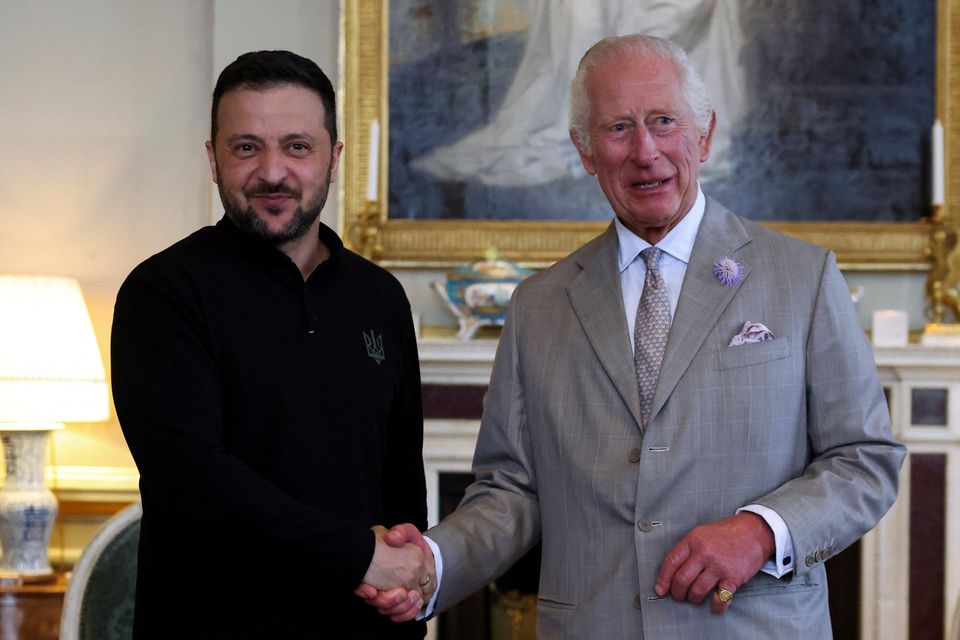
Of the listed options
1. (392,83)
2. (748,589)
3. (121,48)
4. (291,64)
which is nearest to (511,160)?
(392,83)

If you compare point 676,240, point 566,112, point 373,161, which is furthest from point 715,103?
point 676,240

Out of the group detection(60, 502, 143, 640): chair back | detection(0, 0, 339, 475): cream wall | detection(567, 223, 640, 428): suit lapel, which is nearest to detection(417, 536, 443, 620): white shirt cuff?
detection(567, 223, 640, 428): suit lapel

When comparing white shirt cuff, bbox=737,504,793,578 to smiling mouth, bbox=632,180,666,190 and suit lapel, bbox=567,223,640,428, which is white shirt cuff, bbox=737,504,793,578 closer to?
suit lapel, bbox=567,223,640,428

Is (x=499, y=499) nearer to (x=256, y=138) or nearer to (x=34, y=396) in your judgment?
(x=256, y=138)

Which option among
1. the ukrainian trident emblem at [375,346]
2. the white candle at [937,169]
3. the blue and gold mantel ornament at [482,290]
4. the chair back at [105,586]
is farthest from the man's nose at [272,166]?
the white candle at [937,169]

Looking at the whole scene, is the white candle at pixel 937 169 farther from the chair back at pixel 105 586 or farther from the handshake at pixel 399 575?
the chair back at pixel 105 586

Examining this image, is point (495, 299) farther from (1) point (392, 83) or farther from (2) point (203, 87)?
(2) point (203, 87)

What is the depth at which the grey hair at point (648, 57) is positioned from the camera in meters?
2.00

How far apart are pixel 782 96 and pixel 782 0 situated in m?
0.32

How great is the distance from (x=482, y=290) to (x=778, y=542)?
2.24 m

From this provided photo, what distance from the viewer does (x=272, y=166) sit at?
6.24ft

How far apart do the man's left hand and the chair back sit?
1304mm

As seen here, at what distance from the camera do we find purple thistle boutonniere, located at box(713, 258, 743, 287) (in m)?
1.92

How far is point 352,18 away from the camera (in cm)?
413
